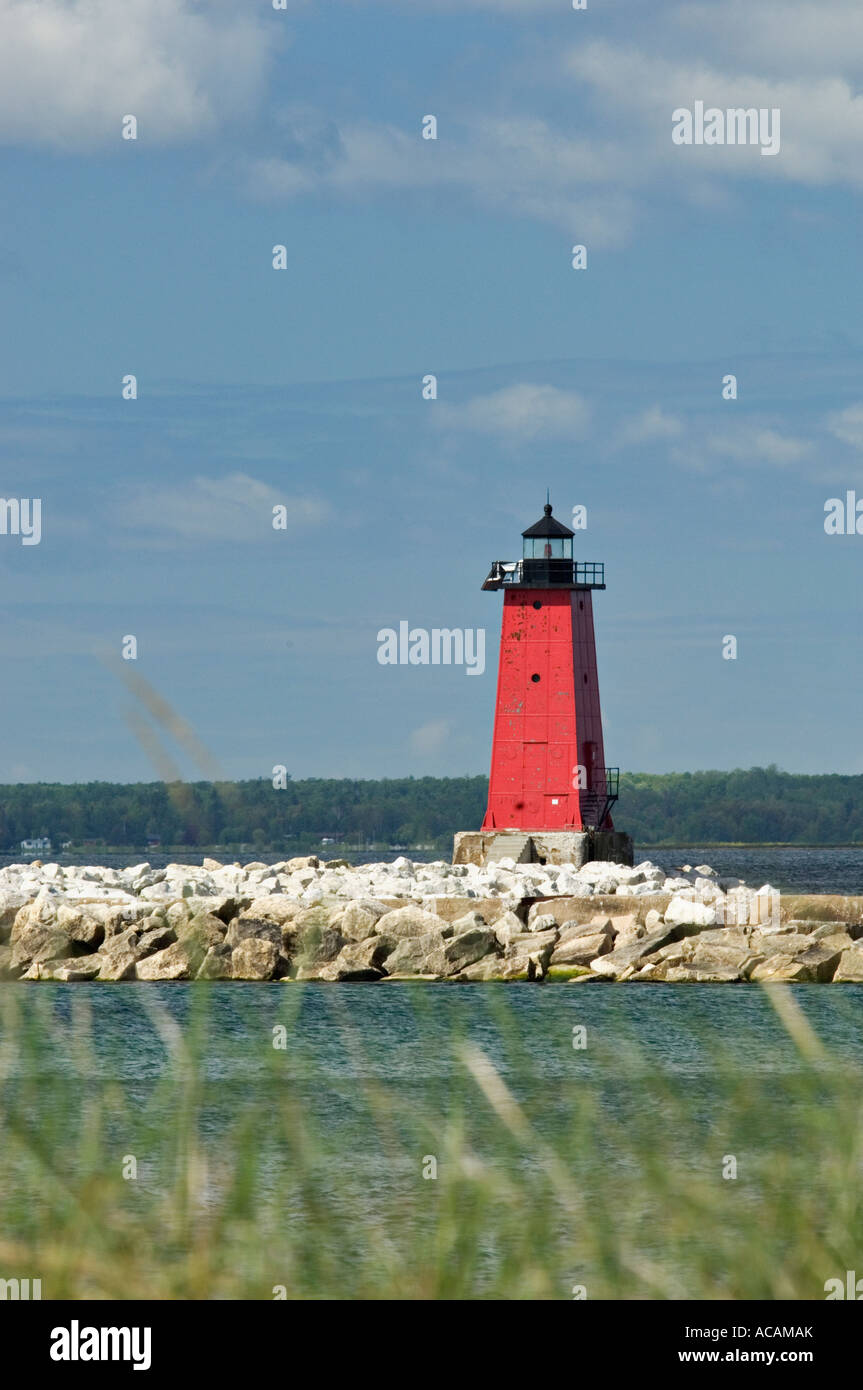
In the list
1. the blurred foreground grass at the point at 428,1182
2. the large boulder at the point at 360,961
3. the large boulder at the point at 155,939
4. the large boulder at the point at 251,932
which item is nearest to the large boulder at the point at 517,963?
the large boulder at the point at 360,961

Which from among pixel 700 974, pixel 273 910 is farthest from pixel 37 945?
pixel 700 974

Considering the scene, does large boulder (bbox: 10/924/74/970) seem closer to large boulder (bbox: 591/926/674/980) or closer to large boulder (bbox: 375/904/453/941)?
large boulder (bbox: 375/904/453/941)

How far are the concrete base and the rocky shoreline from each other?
21.5 ft

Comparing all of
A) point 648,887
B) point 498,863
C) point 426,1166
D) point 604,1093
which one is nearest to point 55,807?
point 426,1166

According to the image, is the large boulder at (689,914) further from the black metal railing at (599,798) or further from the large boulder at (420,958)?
the black metal railing at (599,798)

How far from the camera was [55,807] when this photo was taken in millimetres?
10500

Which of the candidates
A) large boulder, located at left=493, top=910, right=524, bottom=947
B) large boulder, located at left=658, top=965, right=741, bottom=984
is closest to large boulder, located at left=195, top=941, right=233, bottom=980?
large boulder, located at left=493, top=910, right=524, bottom=947

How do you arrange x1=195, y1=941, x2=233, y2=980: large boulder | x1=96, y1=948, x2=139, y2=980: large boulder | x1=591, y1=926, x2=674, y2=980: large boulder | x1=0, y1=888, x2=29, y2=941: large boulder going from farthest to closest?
1. x1=0, y1=888, x2=29, y2=941: large boulder
2. x1=195, y1=941, x2=233, y2=980: large boulder
3. x1=591, y1=926, x2=674, y2=980: large boulder
4. x1=96, y1=948, x2=139, y2=980: large boulder

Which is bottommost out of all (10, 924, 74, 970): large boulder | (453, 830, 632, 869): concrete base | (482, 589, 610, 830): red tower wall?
(10, 924, 74, 970): large boulder

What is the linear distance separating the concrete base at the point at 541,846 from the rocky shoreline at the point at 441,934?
655cm

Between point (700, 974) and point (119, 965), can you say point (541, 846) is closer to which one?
point (700, 974)

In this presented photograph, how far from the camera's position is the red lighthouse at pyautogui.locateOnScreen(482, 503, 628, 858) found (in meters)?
35.9
